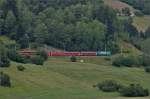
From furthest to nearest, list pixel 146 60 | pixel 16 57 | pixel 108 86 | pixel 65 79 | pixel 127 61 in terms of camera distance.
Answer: pixel 146 60 < pixel 127 61 < pixel 16 57 < pixel 65 79 < pixel 108 86

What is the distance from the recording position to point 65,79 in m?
114

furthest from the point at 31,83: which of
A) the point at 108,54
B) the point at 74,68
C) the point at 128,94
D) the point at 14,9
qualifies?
the point at 14,9

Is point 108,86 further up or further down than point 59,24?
further down

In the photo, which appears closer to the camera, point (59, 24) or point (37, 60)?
point (37, 60)

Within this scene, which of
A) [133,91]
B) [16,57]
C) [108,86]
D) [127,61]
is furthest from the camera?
[127,61]

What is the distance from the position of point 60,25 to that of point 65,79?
60114 millimetres

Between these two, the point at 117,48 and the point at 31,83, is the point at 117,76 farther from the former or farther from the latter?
the point at 117,48

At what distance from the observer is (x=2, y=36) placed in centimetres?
16562

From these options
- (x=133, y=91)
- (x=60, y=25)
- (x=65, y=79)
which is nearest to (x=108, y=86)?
(x=133, y=91)

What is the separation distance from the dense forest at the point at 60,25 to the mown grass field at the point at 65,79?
73.4 ft

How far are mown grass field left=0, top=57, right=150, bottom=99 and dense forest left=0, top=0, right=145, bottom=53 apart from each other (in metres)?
22.4

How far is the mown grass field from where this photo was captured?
9431 centimetres

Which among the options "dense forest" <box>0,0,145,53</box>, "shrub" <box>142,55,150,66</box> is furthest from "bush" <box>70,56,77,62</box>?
"dense forest" <box>0,0,145,53</box>

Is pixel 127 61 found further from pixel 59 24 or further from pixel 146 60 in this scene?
pixel 59 24
